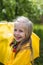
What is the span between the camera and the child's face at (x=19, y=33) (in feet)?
13.3

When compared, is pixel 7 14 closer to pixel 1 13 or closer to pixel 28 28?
pixel 1 13

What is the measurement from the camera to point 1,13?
9484 mm

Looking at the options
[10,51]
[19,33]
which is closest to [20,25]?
[19,33]

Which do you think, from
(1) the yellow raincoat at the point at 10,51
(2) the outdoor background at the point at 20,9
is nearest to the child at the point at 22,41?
(1) the yellow raincoat at the point at 10,51

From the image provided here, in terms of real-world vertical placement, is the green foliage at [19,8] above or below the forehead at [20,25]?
below

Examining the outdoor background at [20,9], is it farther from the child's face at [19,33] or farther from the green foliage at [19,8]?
the child's face at [19,33]

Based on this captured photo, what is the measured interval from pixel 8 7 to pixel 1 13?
0.23 meters

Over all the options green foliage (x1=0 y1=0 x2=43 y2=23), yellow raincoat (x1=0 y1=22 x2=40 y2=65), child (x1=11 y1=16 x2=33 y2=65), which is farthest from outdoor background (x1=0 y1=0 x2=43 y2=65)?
child (x1=11 y1=16 x2=33 y2=65)

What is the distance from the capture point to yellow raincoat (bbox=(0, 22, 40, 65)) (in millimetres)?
4078

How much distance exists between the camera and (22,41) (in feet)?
13.4

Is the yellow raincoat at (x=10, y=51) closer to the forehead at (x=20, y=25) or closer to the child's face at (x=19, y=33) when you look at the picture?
the child's face at (x=19, y=33)

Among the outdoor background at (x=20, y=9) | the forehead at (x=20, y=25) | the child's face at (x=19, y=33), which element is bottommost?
the outdoor background at (x=20, y=9)

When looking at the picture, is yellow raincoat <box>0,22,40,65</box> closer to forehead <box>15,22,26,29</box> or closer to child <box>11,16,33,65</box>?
child <box>11,16,33,65</box>

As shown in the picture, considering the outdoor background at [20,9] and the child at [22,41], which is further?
the outdoor background at [20,9]
